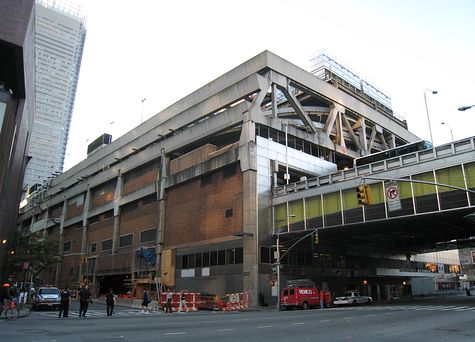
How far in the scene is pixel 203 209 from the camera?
50.5 meters

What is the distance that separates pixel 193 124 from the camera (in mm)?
59469

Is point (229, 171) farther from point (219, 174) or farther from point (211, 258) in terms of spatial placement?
point (211, 258)

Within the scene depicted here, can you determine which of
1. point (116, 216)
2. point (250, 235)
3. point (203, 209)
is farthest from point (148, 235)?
point (250, 235)

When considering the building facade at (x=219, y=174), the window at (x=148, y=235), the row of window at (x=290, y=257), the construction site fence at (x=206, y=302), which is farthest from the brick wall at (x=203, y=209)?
the construction site fence at (x=206, y=302)

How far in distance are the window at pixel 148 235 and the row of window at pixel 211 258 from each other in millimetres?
7488

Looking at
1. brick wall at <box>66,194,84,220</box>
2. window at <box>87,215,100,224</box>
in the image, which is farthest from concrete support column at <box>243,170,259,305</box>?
brick wall at <box>66,194,84,220</box>

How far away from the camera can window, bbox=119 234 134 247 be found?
6453 centimetres

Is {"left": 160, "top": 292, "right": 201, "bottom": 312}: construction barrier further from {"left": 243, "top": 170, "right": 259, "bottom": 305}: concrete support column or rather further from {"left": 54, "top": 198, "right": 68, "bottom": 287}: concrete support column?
{"left": 54, "top": 198, "right": 68, "bottom": 287}: concrete support column

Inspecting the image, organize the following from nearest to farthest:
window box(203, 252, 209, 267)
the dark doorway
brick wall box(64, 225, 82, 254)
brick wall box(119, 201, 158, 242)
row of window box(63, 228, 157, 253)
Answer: window box(203, 252, 209, 267) → row of window box(63, 228, 157, 253) → brick wall box(119, 201, 158, 242) → the dark doorway → brick wall box(64, 225, 82, 254)

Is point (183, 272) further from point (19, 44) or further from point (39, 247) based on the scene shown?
point (19, 44)

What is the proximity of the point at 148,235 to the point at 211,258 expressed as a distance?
16.3 m

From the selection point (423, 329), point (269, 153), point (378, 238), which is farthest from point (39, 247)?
point (423, 329)

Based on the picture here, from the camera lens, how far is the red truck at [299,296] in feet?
121

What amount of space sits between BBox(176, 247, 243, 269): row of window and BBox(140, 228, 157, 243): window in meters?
7.49
